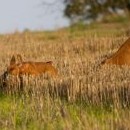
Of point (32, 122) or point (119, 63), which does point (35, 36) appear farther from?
point (32, 122)

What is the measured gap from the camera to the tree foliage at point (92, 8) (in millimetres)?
26764

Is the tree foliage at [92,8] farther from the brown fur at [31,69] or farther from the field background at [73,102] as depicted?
the brown fur at [31,69]

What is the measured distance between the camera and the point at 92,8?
27.1 m

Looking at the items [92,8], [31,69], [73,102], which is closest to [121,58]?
[31,69]

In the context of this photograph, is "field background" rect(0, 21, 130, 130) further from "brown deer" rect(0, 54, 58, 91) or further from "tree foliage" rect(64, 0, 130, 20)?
"tree foliage" rect(64, 0, 130, 20)

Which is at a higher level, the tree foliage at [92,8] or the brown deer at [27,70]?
the tree foliage at [92,8]

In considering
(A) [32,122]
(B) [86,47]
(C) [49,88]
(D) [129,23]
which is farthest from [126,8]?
(A) [32,122]

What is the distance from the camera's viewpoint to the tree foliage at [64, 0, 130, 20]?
2676 cm

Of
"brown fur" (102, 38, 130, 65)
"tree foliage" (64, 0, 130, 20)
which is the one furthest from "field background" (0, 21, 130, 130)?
"tree foliage" (64, 0, 130, 20)

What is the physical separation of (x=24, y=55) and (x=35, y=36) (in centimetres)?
603

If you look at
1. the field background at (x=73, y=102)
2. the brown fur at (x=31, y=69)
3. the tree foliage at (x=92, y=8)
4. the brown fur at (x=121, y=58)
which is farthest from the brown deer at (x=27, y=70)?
the tree foliage at (x=92, y=8)

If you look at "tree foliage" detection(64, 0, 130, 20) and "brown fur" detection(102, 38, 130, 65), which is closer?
"brown fur" detection(102, 38, 130, 65)

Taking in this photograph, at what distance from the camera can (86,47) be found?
19.2 m

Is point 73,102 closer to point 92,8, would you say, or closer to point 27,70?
point 27,70
